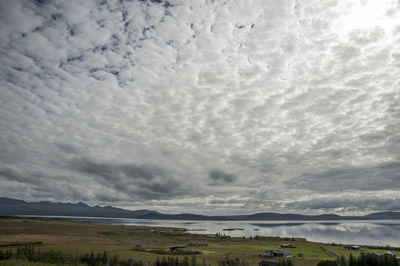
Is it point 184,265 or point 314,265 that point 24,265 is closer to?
point 184,265

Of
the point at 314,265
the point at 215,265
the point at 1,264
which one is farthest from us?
the point at 314,265

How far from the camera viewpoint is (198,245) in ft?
300

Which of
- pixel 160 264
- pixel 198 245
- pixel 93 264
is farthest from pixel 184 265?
pixel 198 245

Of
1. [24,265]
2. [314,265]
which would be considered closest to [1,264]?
[24,265]

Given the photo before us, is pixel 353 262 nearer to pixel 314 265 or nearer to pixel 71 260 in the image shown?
pixel 314 265

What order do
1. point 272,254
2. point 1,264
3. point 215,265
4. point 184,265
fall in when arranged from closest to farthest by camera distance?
point 1,264, point 184,265, point 215,265, point 272,254

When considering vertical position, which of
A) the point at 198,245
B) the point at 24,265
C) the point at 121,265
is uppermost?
the point at 24,265

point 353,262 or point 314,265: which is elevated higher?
point 353,262

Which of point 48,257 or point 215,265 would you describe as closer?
point 48,257

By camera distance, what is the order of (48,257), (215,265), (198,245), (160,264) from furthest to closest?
(198,245) < (215,265) < (48,257) < (160,264)

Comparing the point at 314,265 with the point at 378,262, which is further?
the point at 314,265

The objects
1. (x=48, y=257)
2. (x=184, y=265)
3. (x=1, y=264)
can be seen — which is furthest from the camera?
(x=48, y=257)

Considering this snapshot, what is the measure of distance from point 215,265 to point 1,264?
1293 inches

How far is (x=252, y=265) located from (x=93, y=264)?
28.7 metres
